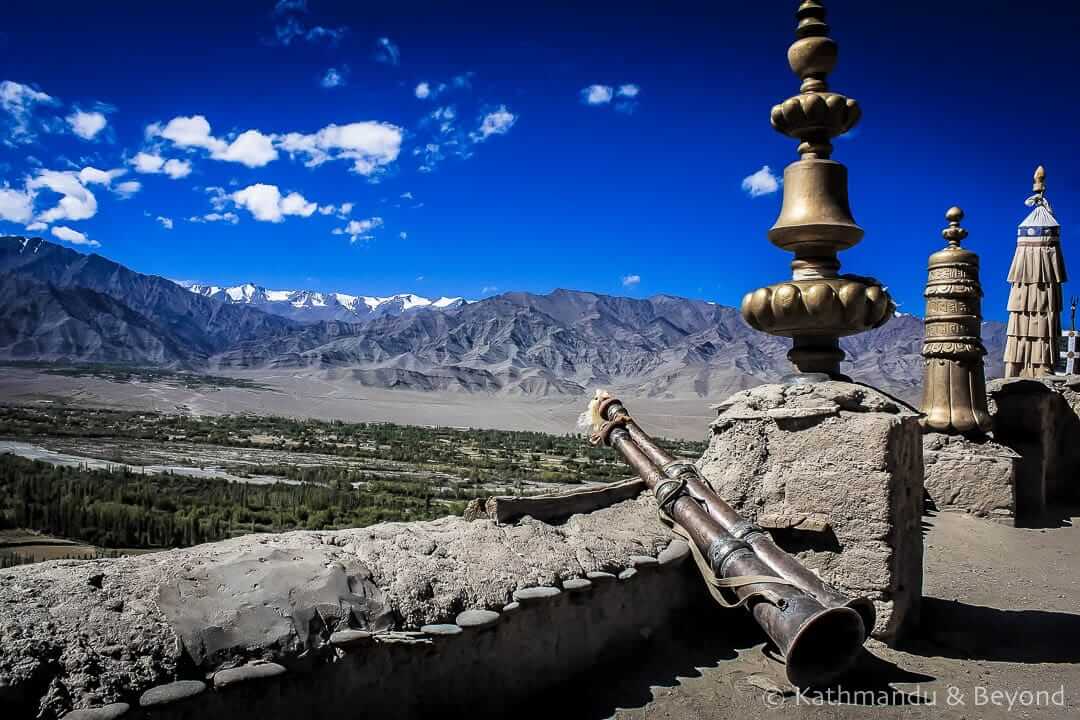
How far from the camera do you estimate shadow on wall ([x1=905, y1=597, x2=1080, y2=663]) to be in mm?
4398

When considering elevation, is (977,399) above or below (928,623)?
above

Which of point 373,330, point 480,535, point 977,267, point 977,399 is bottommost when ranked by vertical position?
point 480,535

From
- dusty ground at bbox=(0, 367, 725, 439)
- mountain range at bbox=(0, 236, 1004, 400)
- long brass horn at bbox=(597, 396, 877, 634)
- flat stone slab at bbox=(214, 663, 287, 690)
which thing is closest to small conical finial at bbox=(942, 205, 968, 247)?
long brass horn at bbox=(597, 396, 877, 634)

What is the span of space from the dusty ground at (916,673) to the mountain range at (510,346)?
264 feet

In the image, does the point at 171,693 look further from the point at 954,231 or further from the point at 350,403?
the point at 350,403

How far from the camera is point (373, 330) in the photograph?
14550 cm

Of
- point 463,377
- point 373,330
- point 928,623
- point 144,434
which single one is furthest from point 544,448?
point 373,330

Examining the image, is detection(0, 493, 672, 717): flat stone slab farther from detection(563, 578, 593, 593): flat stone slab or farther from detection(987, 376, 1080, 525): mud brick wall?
detection(987, 376, 1080, 525): mud brick wall

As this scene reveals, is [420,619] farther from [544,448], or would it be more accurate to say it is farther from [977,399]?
[544,448]

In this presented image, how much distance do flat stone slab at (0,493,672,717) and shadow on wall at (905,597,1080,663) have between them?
7.34ft

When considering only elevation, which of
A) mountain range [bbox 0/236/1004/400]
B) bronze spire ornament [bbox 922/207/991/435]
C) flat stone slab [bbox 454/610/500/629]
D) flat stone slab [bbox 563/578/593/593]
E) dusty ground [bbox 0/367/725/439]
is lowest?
dusty ground [bbox 0/367/725/439]

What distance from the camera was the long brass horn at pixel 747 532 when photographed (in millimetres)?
3326

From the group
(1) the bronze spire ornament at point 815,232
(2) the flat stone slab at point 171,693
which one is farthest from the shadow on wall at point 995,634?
(2) the flat stone slab at point 171,693

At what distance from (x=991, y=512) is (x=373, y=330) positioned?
469 feet
